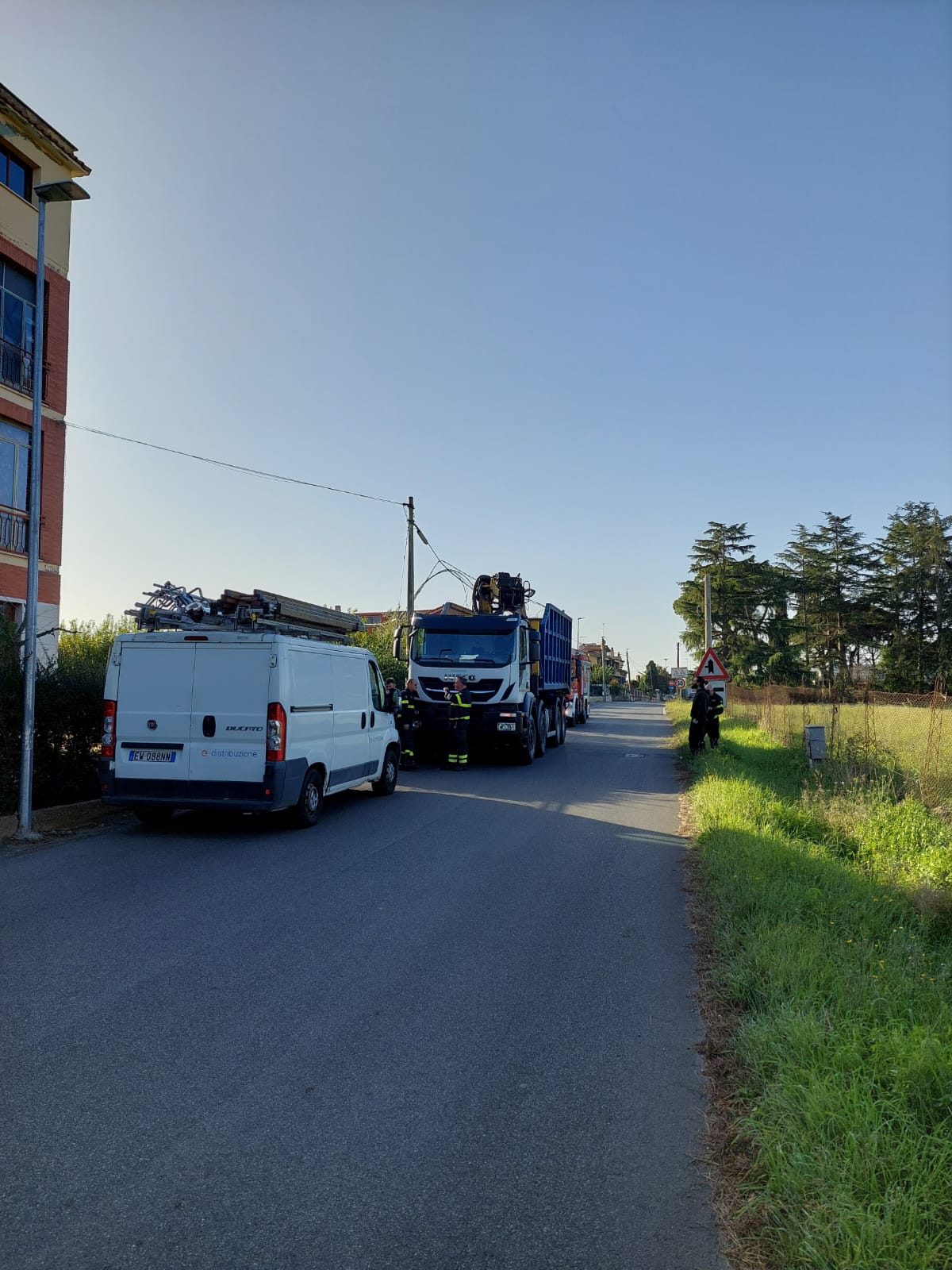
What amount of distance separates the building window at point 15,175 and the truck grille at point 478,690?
45.8ft

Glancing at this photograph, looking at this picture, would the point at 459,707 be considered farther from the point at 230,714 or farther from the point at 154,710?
the point at 154,710

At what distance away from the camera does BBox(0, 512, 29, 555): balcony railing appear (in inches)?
747

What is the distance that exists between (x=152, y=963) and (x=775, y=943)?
3762mm

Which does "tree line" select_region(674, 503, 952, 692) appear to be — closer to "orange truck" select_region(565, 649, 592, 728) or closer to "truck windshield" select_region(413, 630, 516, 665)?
"orange truck" select_region(565, 649, 592, 728)

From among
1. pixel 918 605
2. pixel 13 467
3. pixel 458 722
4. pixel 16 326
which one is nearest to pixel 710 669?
pixel 458 722

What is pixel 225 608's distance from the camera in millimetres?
10516

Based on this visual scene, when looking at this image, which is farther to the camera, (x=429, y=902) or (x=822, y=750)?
(x=822, y=750)

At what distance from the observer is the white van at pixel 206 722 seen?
9500 mm

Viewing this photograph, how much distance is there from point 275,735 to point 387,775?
417 centimetres

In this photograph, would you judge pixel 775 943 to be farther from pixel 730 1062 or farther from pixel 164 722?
pixel 164 722

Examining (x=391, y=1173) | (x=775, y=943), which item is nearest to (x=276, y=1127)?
(x=391, y=1173)

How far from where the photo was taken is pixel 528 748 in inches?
729

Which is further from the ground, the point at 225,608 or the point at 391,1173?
the point at 225,608

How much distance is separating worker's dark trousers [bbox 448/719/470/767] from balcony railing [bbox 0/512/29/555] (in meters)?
10.2
